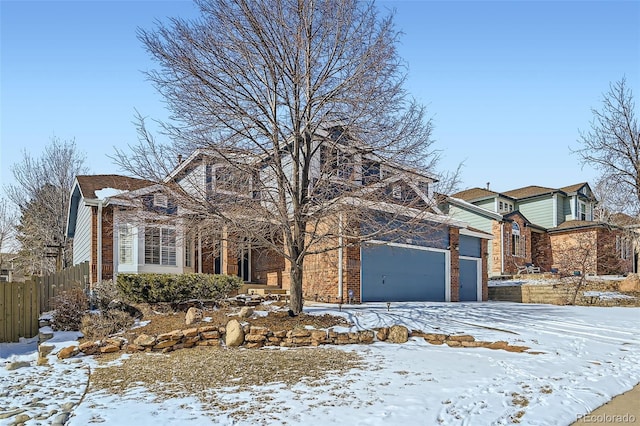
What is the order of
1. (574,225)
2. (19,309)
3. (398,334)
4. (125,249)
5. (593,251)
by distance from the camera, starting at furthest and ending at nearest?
(574,225)
(593,251)
(125,249)
(19,309)
(398,334)

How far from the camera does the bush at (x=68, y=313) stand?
10641mm

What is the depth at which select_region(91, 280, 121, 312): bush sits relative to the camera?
38.2 ft

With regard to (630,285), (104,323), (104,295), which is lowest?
(630,285)

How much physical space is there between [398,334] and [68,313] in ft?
24.7

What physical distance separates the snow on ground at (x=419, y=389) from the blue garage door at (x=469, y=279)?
10261mm

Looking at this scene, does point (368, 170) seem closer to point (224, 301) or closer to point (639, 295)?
point (224, 301)

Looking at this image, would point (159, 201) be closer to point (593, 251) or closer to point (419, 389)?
point (419, 389)

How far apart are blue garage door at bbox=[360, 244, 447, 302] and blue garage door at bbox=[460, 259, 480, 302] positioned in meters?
1.80

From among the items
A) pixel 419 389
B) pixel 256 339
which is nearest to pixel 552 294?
pixel 256 339

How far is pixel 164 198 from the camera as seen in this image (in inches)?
397

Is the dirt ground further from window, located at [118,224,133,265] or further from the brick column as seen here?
the brick column

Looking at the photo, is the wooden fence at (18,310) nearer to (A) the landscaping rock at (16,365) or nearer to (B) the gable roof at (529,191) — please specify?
(A) the landscaping rock at (16,365)

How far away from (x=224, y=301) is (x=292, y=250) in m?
2.85

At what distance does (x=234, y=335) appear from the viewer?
9164mm
